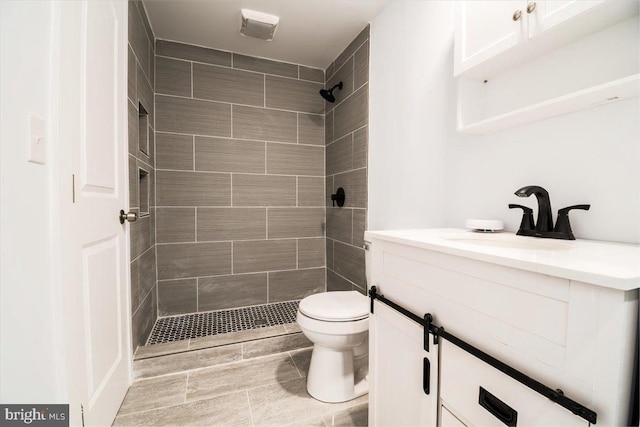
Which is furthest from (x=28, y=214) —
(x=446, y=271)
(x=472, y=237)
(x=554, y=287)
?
(x=472, y=237)

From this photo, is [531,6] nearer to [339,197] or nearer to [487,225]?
[487,225]

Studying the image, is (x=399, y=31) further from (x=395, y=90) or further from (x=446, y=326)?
(x=446, y=326)

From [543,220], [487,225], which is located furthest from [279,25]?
[543,220]

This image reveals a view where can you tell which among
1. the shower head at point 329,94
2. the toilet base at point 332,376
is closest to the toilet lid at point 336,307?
the toilet base at point 332,376

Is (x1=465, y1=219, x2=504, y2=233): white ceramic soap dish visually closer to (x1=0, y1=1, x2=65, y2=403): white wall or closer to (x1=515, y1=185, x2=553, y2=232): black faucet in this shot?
(x1=515, y1=185, x2=553, y2=232): black faucet

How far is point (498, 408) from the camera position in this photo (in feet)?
2.02

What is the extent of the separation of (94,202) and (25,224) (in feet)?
1.15

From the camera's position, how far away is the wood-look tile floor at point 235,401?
4.33 feet

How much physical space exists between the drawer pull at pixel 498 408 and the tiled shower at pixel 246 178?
152 centimetres

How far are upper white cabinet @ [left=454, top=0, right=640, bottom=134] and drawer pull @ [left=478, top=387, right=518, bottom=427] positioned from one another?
82 centimetres

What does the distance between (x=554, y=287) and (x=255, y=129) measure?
248 cm

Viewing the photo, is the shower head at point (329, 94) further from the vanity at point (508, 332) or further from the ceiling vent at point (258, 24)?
the vanity at point (508, 332)

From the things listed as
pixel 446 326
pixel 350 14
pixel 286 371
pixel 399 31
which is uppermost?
pixel 350 14

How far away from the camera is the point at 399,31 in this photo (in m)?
1.76
